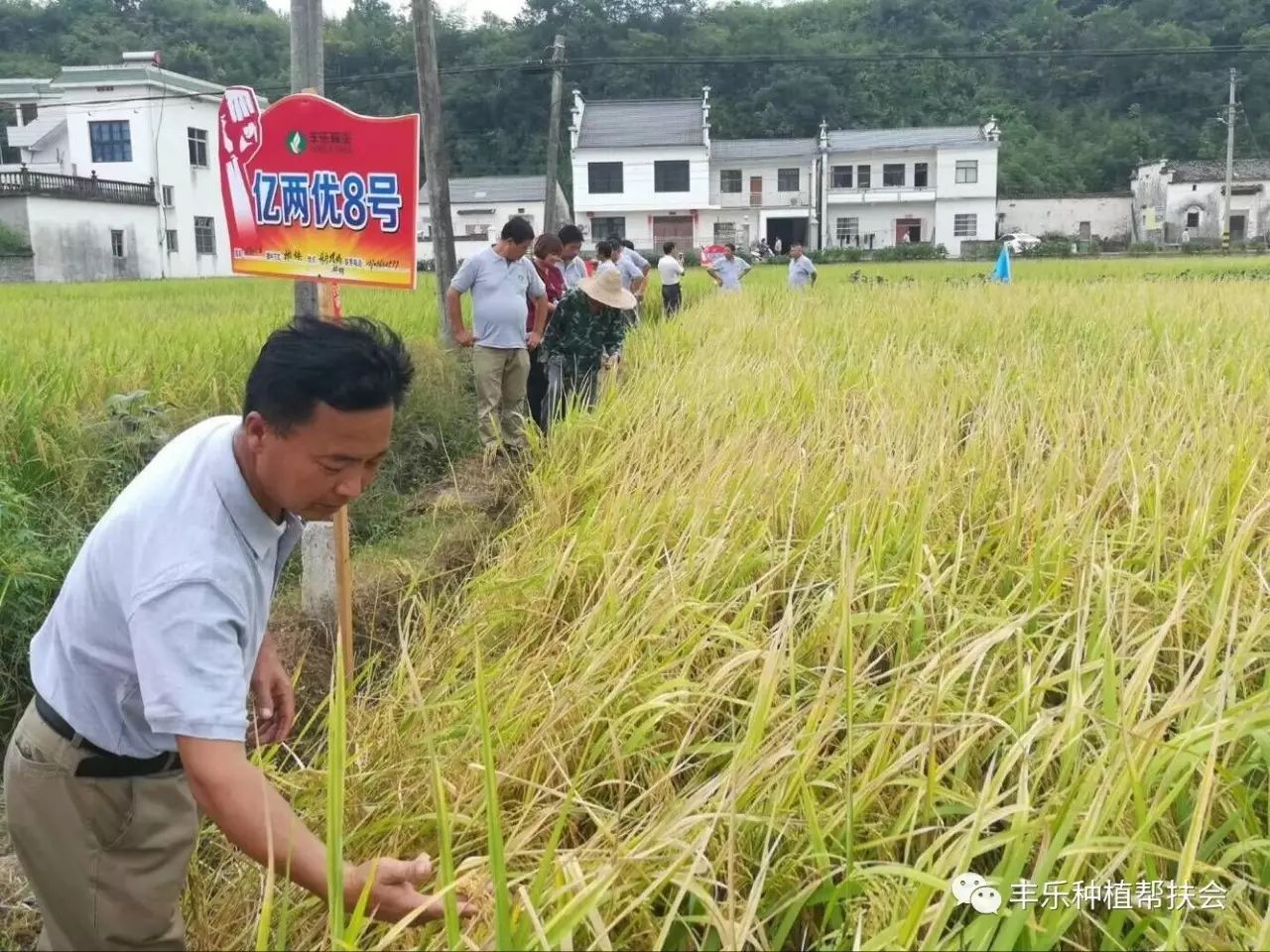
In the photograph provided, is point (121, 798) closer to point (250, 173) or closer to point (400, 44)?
point (250, 173)

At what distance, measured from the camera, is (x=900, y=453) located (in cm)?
312

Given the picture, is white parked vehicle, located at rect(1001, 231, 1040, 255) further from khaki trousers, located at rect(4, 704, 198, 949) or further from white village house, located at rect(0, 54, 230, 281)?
khaki trousers, located at rect(4, 704, 198, 949)

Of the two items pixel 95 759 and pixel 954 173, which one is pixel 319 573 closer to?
pixel 95 759

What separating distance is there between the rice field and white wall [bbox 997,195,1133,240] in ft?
135

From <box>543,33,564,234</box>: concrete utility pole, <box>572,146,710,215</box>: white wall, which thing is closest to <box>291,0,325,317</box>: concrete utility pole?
<box>543,33,564,234</box>: concrete utility pole

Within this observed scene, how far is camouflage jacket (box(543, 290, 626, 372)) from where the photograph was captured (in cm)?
600

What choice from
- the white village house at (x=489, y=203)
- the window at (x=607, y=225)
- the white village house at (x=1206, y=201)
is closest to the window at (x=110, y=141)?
the white village house at (x=489, y=203)

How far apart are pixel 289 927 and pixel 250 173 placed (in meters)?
2.25

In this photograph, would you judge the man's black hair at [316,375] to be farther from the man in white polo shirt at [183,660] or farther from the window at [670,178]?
the window at [670,178]

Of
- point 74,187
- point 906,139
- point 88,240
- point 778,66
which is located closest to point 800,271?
point 88,240

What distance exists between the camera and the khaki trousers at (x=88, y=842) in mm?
1422

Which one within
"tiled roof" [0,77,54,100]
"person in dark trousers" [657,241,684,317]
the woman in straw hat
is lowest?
the woman in straw hat

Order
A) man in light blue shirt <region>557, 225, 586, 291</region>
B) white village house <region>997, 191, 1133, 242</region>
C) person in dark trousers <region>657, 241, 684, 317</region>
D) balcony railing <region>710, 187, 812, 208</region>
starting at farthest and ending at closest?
white village house <region>997, 191, 1133, 242</region>
balcony railing <region>710, 187, 812, 208</region>
person in dark trousers <region>657, 241, 684, 317</region>
man in light blue shirt <region>557, 225, 586, 291</region>

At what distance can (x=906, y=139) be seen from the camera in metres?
41.1
